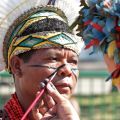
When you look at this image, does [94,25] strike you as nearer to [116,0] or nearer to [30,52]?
[116,0]

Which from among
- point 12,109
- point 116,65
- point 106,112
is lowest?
point 106,112

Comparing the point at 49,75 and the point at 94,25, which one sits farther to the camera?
the point at 49,75

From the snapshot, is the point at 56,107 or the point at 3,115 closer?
the point at 56,107

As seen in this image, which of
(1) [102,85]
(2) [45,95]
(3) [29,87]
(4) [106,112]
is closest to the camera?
(2) [45,95]

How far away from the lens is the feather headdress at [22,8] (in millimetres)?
5375

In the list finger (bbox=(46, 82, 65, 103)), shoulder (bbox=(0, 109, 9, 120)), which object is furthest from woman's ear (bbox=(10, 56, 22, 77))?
finger (bbox=(46, 82, 65, 103))

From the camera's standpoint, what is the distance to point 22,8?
212 inches

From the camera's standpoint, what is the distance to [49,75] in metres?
5.02

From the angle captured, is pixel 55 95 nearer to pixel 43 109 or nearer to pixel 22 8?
pixel 43 109

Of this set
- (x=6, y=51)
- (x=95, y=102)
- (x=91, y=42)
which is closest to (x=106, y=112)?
(x=95, y=102)

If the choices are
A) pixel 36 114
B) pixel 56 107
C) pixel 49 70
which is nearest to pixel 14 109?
pixel 36 114

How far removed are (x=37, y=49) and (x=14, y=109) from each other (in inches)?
20.0

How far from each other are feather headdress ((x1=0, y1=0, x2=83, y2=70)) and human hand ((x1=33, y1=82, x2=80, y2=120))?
2.61ft

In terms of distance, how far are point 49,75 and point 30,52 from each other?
26 cm
